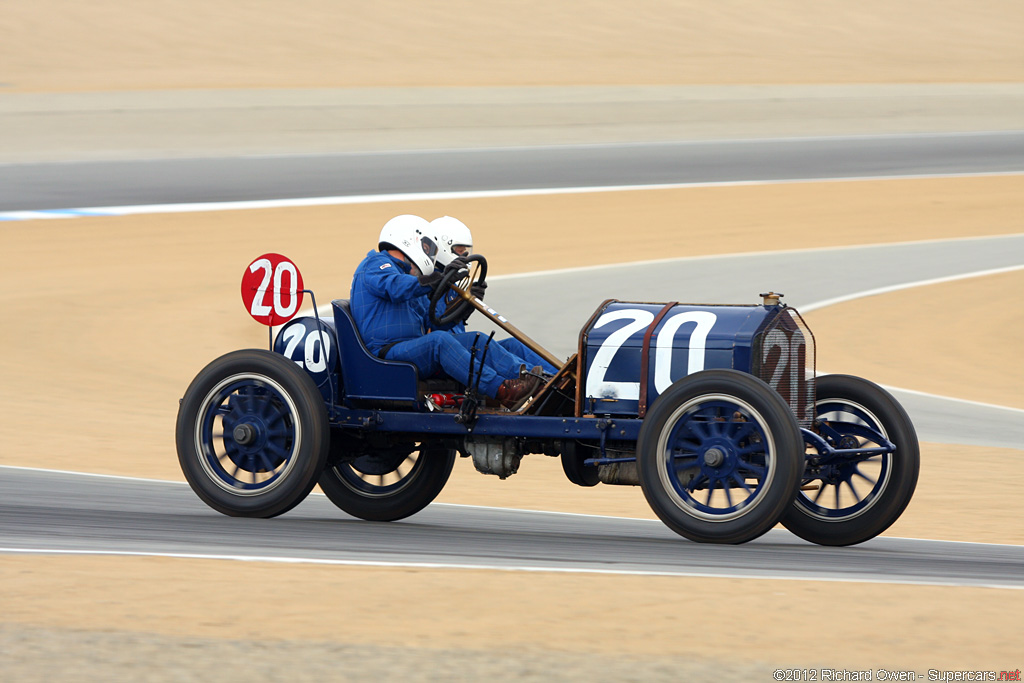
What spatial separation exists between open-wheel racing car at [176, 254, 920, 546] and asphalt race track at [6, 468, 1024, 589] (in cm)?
25

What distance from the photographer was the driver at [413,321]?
898 centimetres

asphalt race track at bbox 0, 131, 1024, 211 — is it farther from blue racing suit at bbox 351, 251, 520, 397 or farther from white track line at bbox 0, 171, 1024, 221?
blue racing suit at bbox 351, 251, 520, 397

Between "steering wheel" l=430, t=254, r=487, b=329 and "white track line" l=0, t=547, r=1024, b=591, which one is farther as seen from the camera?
"steering wheel" l=430, t=254, r=487, b=329

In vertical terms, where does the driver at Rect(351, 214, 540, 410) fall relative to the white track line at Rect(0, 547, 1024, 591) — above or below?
above

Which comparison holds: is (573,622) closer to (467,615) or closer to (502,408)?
(467,615)

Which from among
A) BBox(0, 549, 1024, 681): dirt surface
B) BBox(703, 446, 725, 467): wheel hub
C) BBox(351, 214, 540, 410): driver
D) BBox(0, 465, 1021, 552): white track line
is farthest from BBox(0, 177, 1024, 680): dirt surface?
BBox(351, 214, 540, 410): driver

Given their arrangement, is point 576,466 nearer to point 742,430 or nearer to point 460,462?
point 742,430

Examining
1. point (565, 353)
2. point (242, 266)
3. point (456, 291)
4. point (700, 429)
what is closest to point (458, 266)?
point (456, 291)

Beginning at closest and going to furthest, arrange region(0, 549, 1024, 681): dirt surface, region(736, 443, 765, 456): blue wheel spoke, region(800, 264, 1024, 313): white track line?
1. region(0, 549, 1024, 681): dirt surface
2. region(736, 443, 765, 456): blue wheel spoke
3. region(800, 264, 1024, 313): white track line

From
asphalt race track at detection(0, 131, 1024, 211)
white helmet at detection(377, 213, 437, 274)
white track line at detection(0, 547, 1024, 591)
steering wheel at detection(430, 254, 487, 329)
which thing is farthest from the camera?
asphalt race track at detection(0, 131, 1024, 211)

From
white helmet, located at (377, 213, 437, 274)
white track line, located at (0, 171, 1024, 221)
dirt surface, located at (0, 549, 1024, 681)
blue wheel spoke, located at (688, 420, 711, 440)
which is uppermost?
white track line, located at (0, 171, 1024, 221)

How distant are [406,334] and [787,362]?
211 cm

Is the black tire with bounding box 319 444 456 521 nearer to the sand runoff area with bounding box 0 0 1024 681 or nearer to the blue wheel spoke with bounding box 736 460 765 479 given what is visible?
the sand runoff area with bounding box 0 0 1024 681

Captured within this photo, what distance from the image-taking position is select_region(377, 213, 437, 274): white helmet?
9.36 m
